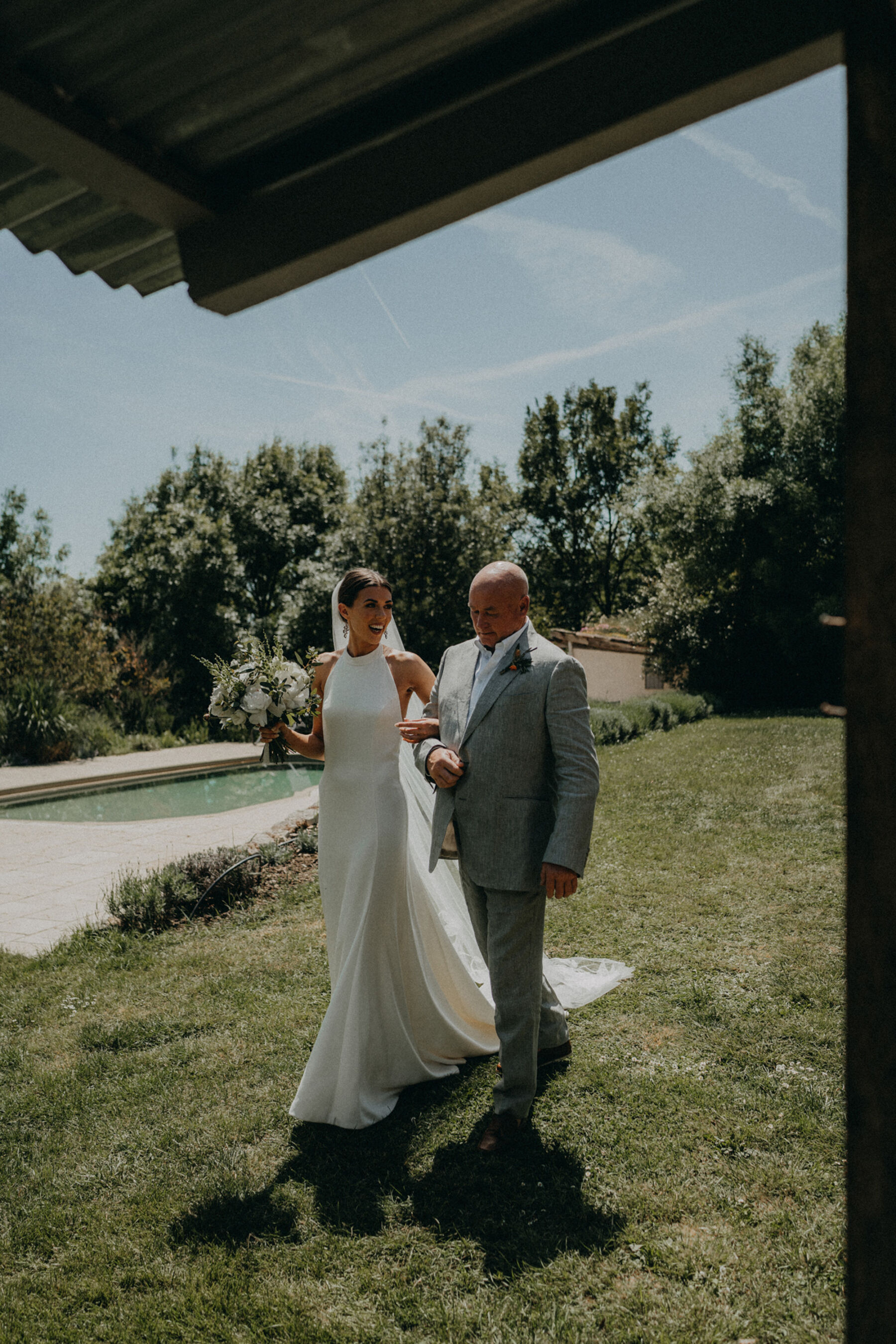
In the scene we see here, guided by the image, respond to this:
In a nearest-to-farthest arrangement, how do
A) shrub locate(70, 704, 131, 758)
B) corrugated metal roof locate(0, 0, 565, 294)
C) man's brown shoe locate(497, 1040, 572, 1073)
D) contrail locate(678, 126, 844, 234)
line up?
corrugated metal roof locate(0, 0, 565, 294), contrail locate(678, 126, 844, 234), man's brown shoe locate(497, 1040, 572, 1073), shrub locate(70, 704, 131, 758)

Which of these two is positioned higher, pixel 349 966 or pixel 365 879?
pixel 365 879

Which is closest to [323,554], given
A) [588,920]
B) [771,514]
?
[771,514]

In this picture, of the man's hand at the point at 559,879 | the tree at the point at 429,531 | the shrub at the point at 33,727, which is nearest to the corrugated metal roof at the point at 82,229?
the man's hand at the point at 559,879

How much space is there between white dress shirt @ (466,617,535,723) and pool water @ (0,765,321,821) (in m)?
8.61

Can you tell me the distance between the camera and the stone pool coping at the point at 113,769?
14.7m

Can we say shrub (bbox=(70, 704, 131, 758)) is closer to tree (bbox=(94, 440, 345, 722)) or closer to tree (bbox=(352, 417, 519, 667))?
tree (bbox=(94, 440, 345, 722))

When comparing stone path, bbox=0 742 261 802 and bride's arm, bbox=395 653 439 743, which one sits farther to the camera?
stone path, bbox=0 742 261 802

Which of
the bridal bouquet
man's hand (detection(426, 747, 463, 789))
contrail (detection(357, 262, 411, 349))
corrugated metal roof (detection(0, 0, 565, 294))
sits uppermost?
corrugated metal roof (detection(0, 0, 565, 294))

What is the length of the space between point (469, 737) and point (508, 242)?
2676 mm

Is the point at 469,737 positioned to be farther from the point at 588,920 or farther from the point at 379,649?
the point at 588,920

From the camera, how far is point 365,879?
3842mm

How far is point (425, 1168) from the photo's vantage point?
3.32 m

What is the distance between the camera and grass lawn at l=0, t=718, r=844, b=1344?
2631 millimetres

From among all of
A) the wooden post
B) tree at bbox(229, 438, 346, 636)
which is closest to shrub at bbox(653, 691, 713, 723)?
tree at bbox(229, 438, 346, 636)
